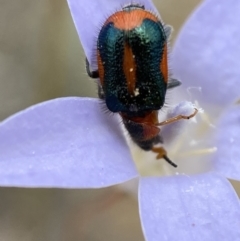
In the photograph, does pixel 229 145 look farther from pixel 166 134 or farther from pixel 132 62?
pixel 132 62

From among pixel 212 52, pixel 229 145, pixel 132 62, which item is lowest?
pixel 229 145

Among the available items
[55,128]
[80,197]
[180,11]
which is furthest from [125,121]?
[180,11]

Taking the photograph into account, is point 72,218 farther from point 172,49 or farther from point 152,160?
point 172,49

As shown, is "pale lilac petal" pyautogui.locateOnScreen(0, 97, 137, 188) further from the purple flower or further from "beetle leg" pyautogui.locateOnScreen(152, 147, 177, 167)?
"beetle leg" pyautogui.locateOnScreen(152, 147, 177, 167)

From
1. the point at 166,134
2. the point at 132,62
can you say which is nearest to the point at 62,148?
the point at 132,62

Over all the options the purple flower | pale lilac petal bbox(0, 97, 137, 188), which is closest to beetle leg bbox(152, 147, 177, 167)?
the purple flower

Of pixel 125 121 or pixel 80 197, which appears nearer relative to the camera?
pixel 125 121

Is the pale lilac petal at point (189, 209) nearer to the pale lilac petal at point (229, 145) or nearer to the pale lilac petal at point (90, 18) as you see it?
the pale lilac petal at point (229, 145)
